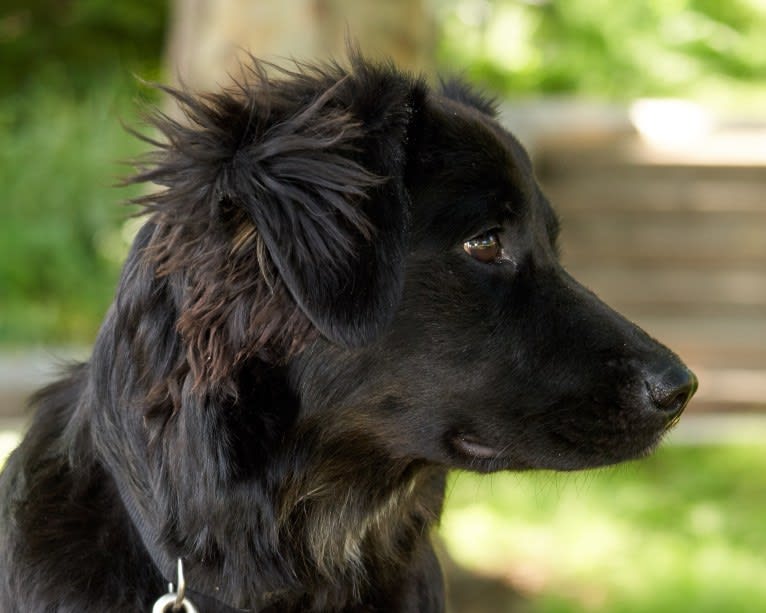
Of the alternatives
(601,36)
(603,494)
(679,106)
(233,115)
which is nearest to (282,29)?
(233,115)

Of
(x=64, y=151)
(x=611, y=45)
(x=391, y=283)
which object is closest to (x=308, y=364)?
(x=391, y=283)

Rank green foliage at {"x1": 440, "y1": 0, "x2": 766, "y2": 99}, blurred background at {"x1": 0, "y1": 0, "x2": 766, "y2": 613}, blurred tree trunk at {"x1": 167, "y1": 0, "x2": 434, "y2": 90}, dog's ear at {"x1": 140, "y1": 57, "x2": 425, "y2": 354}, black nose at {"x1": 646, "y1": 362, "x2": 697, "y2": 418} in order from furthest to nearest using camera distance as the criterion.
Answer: green foliage at {"x1": 440, "y1": 0, "x2": 766, "y2": 99}, blurred background at {"x1": 0, "y1": 0, "x2": 766, "y2": 613}, blurred tree trunk at {"x1": 167, "y1": 0, "x2": 434, "y2": 90}, black nose at {"x1": 646, "y1": 362, "x2": 697, "y2": 418}, dog's ear at {"x1": 140, "y1": 57, "x2": 425, "y2": 354}

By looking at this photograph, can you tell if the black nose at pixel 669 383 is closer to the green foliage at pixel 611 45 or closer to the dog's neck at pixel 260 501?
the dog's neck at pixel 260 501

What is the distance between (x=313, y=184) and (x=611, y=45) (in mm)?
9325

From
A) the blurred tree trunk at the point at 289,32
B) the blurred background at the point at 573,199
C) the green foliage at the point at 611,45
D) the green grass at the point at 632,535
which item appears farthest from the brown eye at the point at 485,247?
the green foliage at the point at 611,45

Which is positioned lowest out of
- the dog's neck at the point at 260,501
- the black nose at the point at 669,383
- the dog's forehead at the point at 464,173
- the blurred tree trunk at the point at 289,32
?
the dog's neck at the point at 260,501

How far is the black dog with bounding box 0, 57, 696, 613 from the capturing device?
2.28 metres

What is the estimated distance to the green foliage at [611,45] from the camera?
10.6 meters

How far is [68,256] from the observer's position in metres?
7.78

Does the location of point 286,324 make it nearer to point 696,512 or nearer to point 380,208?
point 380,208

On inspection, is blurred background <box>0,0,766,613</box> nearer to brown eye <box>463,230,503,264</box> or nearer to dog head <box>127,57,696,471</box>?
dog head <box>127,57,696,471</box>

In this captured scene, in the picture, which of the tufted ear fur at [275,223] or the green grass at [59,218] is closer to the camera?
the tufted ear fur at [275,223]

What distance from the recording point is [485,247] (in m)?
2.54

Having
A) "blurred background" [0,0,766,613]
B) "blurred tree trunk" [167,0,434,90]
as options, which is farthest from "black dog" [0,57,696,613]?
"blurred tree trunk" [167,0,434,90]
